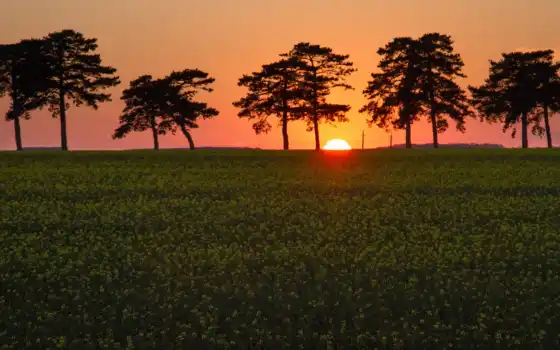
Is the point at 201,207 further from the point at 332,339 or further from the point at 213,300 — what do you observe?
the point at 332,339

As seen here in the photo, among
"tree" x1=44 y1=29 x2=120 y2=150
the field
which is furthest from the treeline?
the field

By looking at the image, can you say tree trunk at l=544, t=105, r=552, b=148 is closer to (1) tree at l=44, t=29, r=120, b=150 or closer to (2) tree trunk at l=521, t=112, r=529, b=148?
(2) tree trunk at l=521, t=112, r=529, b=148

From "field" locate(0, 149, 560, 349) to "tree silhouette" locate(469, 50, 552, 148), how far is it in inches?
Answer: 2403

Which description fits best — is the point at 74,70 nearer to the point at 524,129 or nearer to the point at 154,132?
the point at 154,132

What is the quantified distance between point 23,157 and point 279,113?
4192 centimetres

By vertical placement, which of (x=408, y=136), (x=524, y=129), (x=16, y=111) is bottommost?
(x=408, y=136)

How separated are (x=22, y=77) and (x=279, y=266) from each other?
263 ft

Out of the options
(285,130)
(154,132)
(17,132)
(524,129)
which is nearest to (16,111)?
(17,132)

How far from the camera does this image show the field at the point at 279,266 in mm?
15219

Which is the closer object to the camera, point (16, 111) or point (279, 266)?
point (279, 266)

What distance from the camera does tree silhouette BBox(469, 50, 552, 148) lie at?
100688mm

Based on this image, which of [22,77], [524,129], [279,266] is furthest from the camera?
[524,129]

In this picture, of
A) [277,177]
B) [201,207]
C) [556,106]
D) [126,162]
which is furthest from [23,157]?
[556,106]

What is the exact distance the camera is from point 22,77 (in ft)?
302
